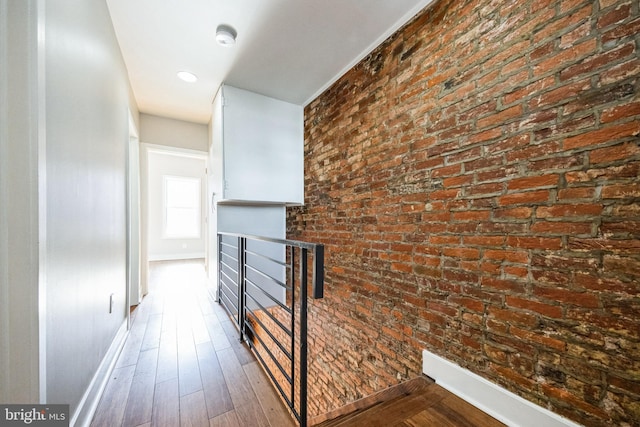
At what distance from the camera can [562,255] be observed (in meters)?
0.97

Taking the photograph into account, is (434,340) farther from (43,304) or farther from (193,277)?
(193,277)

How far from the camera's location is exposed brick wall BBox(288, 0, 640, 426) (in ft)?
2.82

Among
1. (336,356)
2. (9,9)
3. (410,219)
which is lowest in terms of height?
(336,356)

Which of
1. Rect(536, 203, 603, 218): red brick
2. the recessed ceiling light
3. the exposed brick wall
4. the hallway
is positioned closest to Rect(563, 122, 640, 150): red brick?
the exposed brick wall

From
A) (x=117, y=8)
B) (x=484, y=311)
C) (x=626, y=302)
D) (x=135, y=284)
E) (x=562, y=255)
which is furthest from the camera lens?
(x=135, y=284)

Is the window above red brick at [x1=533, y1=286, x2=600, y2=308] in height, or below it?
above

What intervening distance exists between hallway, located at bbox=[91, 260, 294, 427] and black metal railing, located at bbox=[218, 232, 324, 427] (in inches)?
4.6

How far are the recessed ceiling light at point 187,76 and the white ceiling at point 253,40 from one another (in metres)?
0.05

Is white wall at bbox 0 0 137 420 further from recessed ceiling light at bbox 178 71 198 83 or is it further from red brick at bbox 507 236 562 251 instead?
red brick at bbox 507 236 562 251

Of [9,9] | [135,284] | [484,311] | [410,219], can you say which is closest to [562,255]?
[484,311]

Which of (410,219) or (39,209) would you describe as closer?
(39,209)

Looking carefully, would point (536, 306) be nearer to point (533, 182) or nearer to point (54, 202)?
point (533, 182)

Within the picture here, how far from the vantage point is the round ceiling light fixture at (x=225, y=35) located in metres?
1.71

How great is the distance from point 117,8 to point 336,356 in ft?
10.7
